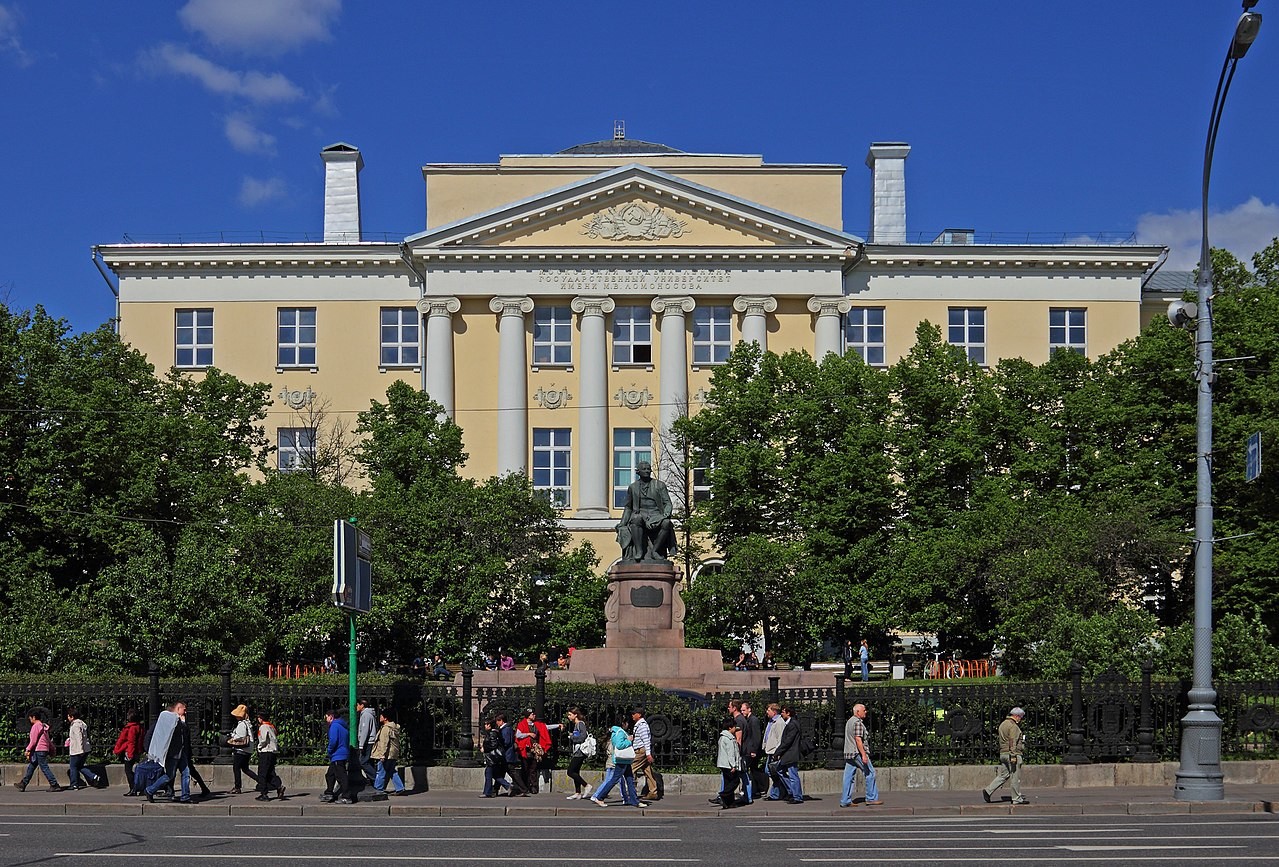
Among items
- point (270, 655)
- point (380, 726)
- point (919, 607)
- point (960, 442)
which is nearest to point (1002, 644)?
point (919, 607)

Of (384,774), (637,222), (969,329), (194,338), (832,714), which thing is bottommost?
Answer: (384,774)

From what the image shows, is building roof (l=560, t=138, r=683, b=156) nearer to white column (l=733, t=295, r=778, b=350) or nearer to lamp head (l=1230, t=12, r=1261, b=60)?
white column (l=733, t=295, r=778, b=350)

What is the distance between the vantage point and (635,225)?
64.8 meters

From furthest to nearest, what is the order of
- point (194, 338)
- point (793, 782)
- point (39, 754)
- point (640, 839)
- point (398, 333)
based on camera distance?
point (398, 333)
point (194, 338)
point (39, 754)
point (793, 782)
point (640, 839)

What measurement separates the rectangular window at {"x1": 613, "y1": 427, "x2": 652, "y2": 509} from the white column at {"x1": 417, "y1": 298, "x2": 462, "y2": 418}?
683 centimetres

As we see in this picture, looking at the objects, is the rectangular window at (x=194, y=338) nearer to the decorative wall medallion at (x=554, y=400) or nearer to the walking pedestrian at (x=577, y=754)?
the decorative wall medallion at (x=554, y=400)

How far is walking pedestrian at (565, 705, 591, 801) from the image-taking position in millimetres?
26219

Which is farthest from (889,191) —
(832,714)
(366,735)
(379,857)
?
(379,857)

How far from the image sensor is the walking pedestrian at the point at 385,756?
25.7 metres

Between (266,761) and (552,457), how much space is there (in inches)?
1559

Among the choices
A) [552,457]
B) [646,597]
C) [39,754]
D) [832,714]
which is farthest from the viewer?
[552,457]

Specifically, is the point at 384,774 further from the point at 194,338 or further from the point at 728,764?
the point at 194,338

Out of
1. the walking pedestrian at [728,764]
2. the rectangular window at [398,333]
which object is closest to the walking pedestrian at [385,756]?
the walking pedestrian at [728,764]

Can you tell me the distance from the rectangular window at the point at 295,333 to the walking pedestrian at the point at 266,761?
42.1 meters
